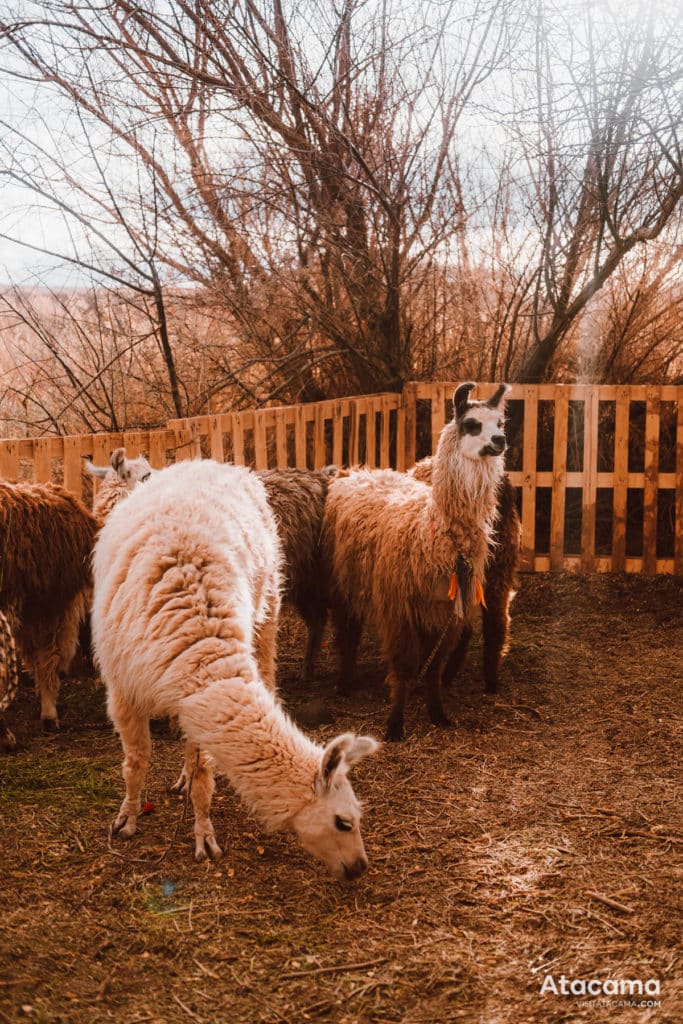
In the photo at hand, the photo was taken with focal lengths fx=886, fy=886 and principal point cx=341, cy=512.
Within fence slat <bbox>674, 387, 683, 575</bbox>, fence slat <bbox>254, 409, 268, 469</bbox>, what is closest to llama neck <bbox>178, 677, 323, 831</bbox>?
fence slat <bbox>254, 409, 268, 469</bbox>

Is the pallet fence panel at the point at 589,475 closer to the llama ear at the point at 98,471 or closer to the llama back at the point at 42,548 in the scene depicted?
the llama ear at the point at 98,471

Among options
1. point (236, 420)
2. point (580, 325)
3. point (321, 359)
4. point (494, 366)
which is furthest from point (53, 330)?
point (580, 325)

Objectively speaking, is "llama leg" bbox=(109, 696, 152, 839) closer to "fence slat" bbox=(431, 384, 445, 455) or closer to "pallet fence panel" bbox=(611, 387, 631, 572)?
"fence slat" bbox=(431, 384, 445, 455)

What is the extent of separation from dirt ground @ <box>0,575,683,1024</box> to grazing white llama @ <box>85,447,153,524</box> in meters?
1.38

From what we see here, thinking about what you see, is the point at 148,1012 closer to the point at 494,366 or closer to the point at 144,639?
the point at 144,639

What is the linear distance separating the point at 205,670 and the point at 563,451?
6.07m

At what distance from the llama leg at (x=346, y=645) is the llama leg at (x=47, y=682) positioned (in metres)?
1.90

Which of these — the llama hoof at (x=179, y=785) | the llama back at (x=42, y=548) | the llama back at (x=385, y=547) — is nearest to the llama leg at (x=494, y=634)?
the llama back at (x=385, y=547)

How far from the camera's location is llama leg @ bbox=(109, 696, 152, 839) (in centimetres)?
391

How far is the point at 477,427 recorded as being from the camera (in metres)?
5.20

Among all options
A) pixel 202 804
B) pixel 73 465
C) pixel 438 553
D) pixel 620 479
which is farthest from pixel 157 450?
pixel 620 479

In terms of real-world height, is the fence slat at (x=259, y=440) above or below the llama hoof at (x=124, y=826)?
above

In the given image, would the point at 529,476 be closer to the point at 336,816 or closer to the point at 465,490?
the point at 465,490

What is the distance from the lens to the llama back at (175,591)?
11.7 ft
